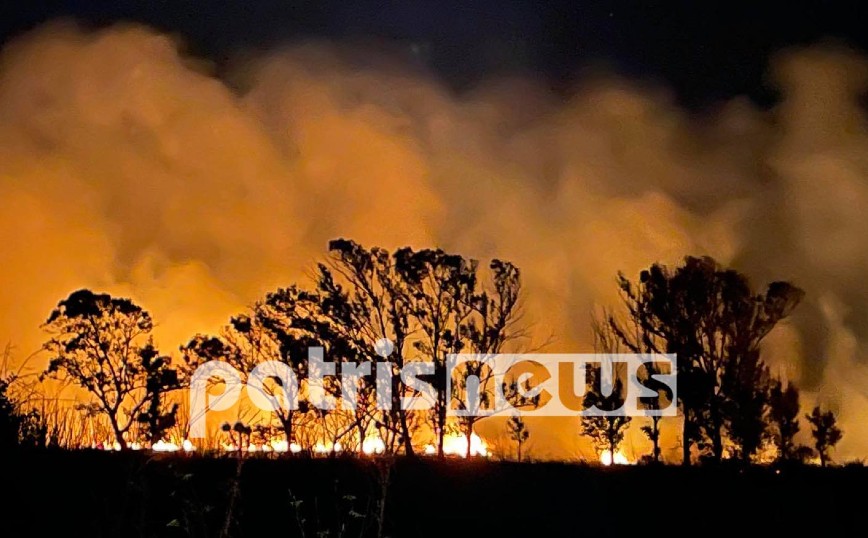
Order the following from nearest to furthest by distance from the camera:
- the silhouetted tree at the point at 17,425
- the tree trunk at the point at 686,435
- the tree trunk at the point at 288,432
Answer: the silhouetted tree at the point at 17,425 < the tree trunk at the point at 288,432 < the tree trunk at the point at 686,435

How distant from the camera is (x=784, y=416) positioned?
2692 cm

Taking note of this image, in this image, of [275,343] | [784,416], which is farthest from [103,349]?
[784,416]

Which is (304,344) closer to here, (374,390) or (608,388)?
(374,390)

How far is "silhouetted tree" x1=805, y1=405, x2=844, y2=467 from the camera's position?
93.9 ft

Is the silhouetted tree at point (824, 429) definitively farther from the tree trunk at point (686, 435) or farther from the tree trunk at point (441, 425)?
the tree trunk at point (441, 425)

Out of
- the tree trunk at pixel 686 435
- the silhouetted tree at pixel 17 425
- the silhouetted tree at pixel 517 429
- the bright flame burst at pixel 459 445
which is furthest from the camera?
the silhouetted tree at pixel 517 429

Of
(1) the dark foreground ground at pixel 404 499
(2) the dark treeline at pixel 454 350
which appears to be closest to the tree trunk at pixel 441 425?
(2) the dark treeline at pixel 454 350

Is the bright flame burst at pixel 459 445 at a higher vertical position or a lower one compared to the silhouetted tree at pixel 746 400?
lower

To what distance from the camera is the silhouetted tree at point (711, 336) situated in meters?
25.7

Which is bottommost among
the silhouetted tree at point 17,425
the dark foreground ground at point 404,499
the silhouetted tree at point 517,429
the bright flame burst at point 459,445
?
the bright flame burst at point 459,445

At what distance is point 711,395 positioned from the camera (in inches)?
1018

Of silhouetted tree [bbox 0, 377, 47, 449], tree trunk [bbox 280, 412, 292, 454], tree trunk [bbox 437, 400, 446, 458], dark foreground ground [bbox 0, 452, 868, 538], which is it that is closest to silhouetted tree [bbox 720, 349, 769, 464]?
tree trunk [bbox 437, 400, 446, 458]

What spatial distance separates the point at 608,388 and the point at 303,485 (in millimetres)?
21796

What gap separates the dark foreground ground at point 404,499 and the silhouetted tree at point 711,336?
1533 cm
